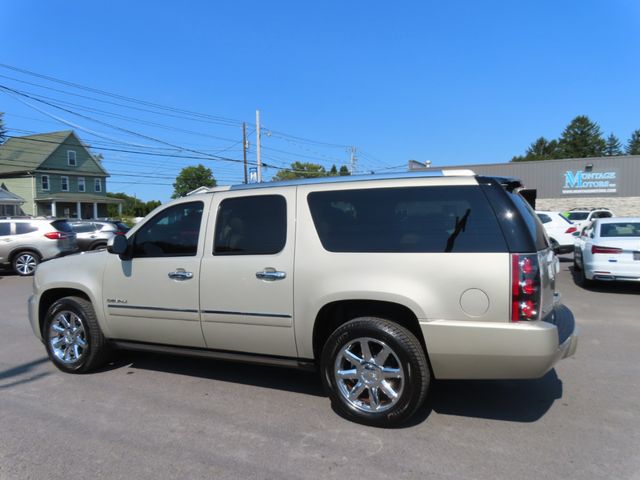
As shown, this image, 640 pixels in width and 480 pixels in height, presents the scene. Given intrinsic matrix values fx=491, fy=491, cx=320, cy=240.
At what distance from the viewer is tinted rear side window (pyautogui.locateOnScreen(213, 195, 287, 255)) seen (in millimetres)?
4125

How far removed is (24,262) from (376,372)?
13.9 m

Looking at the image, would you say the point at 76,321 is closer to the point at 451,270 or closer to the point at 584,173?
the point at 451,270

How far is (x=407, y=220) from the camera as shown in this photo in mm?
3711

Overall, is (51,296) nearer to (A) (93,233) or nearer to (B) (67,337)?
(B) (67,337)

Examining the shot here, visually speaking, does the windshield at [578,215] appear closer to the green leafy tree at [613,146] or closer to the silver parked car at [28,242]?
the silver parked car at [28,242]

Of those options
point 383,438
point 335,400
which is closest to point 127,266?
point 335,400

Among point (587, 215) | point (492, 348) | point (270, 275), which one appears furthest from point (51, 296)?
point (587, 215)

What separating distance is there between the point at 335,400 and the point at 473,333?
47.4 inches

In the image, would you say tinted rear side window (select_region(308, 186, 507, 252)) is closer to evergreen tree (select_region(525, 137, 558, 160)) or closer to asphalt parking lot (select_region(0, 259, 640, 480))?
asphalt parking lot (select_region(0, 259, 640, 480))

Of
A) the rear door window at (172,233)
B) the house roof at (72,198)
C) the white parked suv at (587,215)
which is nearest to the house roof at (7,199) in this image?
the house roof at (72,198)

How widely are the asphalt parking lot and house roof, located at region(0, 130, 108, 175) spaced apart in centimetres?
4309

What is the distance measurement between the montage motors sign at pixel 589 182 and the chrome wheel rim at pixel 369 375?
36.5m

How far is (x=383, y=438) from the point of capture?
3525mm

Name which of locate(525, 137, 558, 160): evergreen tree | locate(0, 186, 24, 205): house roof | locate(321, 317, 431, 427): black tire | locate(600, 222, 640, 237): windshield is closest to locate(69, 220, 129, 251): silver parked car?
locate(600, 222, 640, 237): windshield
